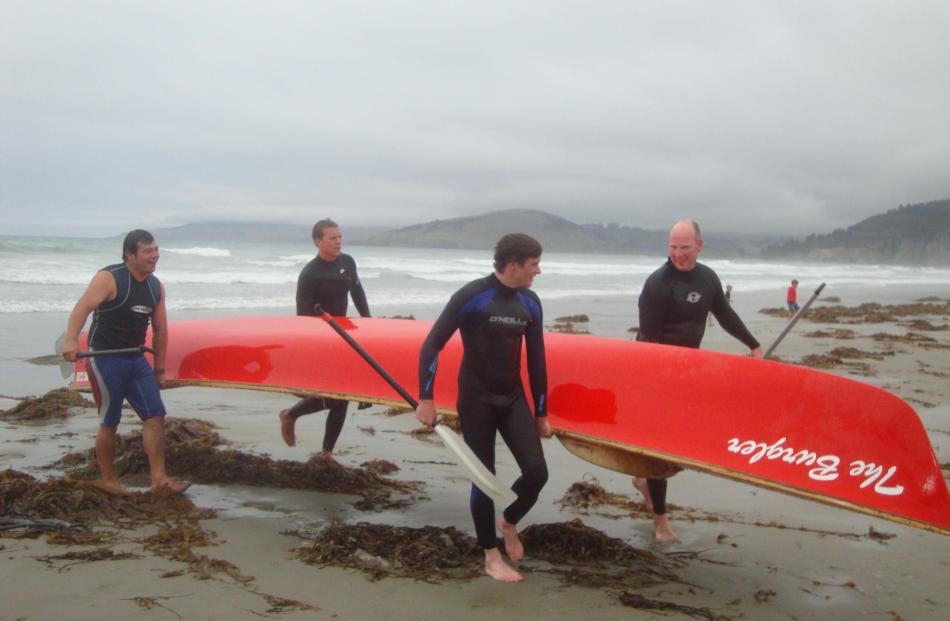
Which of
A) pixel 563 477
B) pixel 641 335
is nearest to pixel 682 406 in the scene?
pixel 641 335

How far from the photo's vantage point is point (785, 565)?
3.92 metres

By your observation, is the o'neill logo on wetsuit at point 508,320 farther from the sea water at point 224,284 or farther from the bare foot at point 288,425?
the sea water at point 224,284

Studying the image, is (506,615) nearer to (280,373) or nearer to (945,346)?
(280,373)

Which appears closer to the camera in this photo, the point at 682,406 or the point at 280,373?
the point at 682,406

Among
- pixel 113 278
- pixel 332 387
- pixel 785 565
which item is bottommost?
pixel 785 565

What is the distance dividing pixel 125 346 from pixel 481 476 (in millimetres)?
2318

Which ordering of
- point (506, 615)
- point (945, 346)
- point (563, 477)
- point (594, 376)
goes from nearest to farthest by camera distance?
point (506, 615), point (594, 376), point (563, 477), point (945, 346)

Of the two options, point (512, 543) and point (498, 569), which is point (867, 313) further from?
point (498, 569)

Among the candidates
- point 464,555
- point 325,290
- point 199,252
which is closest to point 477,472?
point 464,555

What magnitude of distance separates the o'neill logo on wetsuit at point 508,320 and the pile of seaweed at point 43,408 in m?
4.55

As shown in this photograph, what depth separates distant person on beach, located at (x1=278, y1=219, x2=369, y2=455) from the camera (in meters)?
5.27

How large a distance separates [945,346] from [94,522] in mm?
13787

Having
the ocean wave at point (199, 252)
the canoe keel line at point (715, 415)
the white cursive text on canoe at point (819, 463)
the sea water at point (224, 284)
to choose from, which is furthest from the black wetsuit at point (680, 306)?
the ocean wave at point (199, 252)

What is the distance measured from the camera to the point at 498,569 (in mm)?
3520
